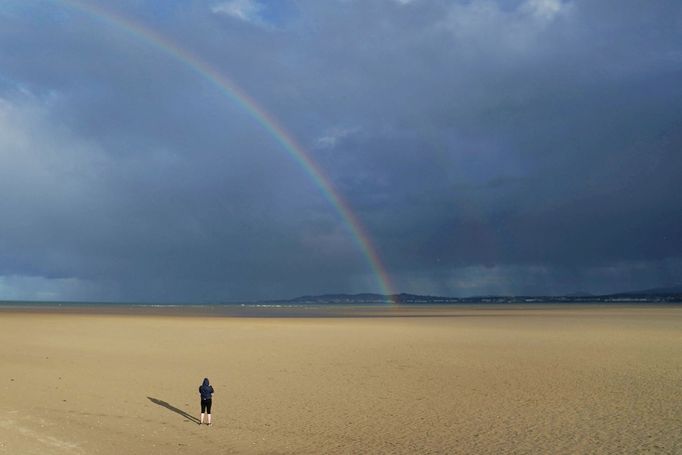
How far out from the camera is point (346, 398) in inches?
755

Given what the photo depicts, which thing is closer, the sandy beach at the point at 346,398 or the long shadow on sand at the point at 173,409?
the sandy beach at the point at 346,398

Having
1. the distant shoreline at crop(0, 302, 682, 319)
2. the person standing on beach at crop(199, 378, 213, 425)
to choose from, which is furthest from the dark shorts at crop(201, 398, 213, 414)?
the distant shoreline at crop(0, 302, 682, 319)

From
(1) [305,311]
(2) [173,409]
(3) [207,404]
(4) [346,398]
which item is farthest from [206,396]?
(1) [305,311]

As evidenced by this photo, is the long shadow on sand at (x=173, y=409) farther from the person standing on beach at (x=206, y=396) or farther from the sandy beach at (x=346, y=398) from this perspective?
the person standing on beach at (x=206, y=396)

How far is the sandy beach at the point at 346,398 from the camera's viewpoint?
13805 mm

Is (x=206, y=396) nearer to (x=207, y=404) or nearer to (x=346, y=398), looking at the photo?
(x=207, y=404)

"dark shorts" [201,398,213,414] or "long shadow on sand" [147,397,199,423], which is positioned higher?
"dark shorts" [201,398,213,414]

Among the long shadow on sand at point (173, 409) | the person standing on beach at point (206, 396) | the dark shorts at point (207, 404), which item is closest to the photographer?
the person standing on beach at point (206, 396)

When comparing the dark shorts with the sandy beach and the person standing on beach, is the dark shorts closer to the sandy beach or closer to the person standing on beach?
the person standing on beach

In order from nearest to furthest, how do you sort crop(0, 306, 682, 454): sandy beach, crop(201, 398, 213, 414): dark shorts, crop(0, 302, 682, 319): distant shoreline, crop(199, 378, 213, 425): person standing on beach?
crop(0, 306, 682, 454): sandy beach, crop(199, 378, 213, 425): person standing on beach, crop(201, 398, 213, 414): dark shorts, crop(0, 302, 682, 319): distant shoreline

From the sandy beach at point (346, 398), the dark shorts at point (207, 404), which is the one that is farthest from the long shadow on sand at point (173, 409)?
the dark shorts at point (207, 404)

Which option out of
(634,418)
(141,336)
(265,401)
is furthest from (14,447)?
(141,336)

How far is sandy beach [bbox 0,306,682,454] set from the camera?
13.8m

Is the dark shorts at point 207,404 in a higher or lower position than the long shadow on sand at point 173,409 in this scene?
higher
